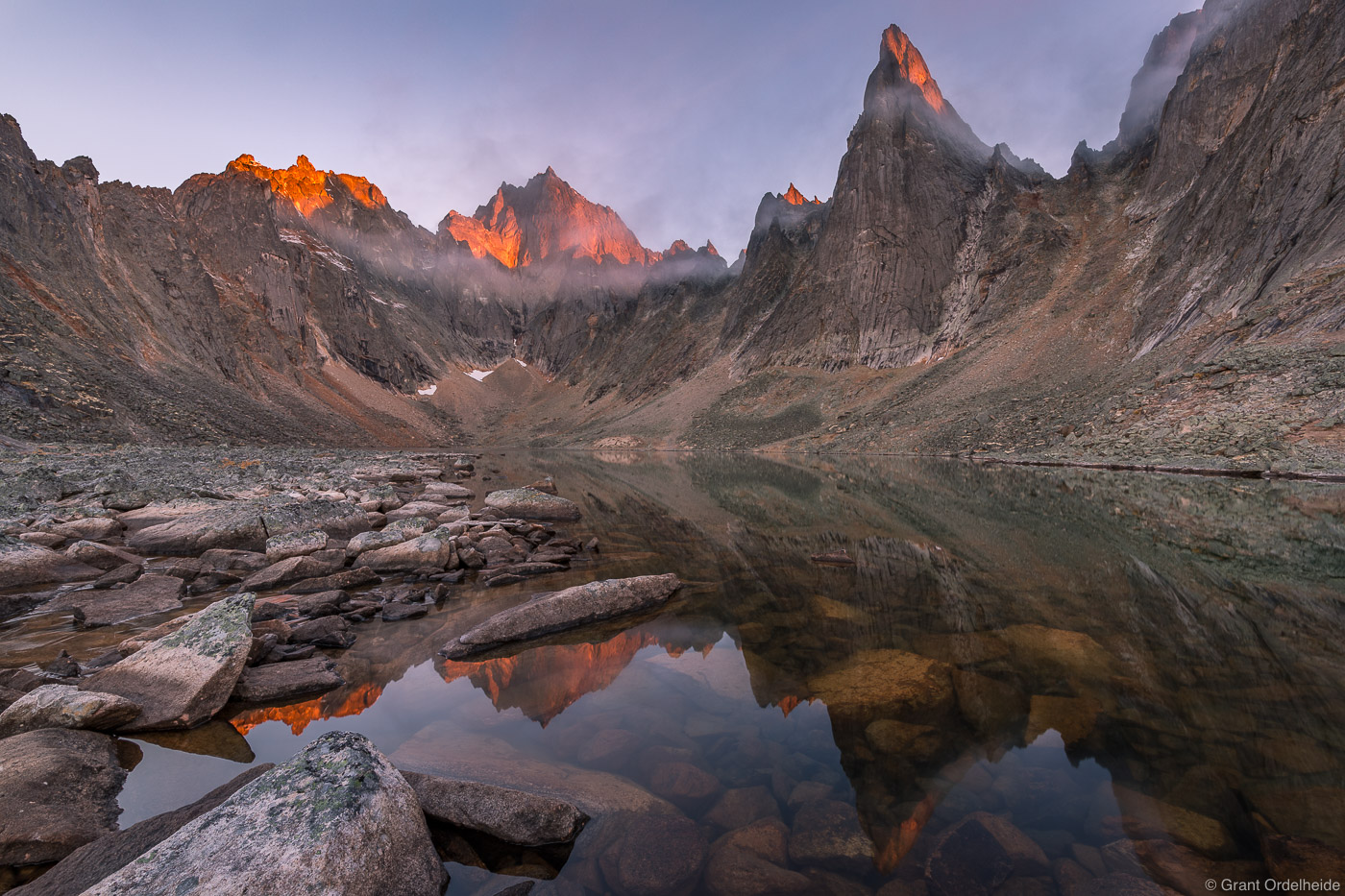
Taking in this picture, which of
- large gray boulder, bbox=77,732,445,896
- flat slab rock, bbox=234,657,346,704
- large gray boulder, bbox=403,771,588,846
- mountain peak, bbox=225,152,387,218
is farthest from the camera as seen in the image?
mountain peak, bbox=225,152,387,218

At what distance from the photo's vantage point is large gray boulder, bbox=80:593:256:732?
17.6 ft

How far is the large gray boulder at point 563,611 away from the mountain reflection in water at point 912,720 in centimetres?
38

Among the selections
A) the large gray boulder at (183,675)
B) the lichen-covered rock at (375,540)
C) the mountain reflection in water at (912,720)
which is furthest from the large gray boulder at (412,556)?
the large gray boulder at (183,675)

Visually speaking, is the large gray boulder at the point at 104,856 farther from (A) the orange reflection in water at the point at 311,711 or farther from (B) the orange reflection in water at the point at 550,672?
(B) the orange reflection in water at the point at 550,672

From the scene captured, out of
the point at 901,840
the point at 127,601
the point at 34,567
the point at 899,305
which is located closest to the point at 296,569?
the point at 127,601

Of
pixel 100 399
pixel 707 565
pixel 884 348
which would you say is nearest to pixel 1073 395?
pixel 884 348

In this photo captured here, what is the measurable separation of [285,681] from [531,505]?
12.6m

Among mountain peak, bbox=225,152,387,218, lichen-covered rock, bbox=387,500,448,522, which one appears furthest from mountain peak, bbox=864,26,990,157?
mountain peak, bbox=225,152,387,218

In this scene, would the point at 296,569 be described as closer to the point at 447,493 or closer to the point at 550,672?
the point at 550,672

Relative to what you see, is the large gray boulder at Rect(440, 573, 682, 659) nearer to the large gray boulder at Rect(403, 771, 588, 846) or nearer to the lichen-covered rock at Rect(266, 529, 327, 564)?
the large gray boulder at Rect(403, 771, 588, 846)

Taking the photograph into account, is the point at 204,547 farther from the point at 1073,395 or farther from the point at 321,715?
the point at 1073,395

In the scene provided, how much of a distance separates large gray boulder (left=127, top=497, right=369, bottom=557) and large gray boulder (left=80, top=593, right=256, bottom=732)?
763 cm

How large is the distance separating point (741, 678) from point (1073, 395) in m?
46.4

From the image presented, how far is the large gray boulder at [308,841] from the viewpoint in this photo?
2.69 m
